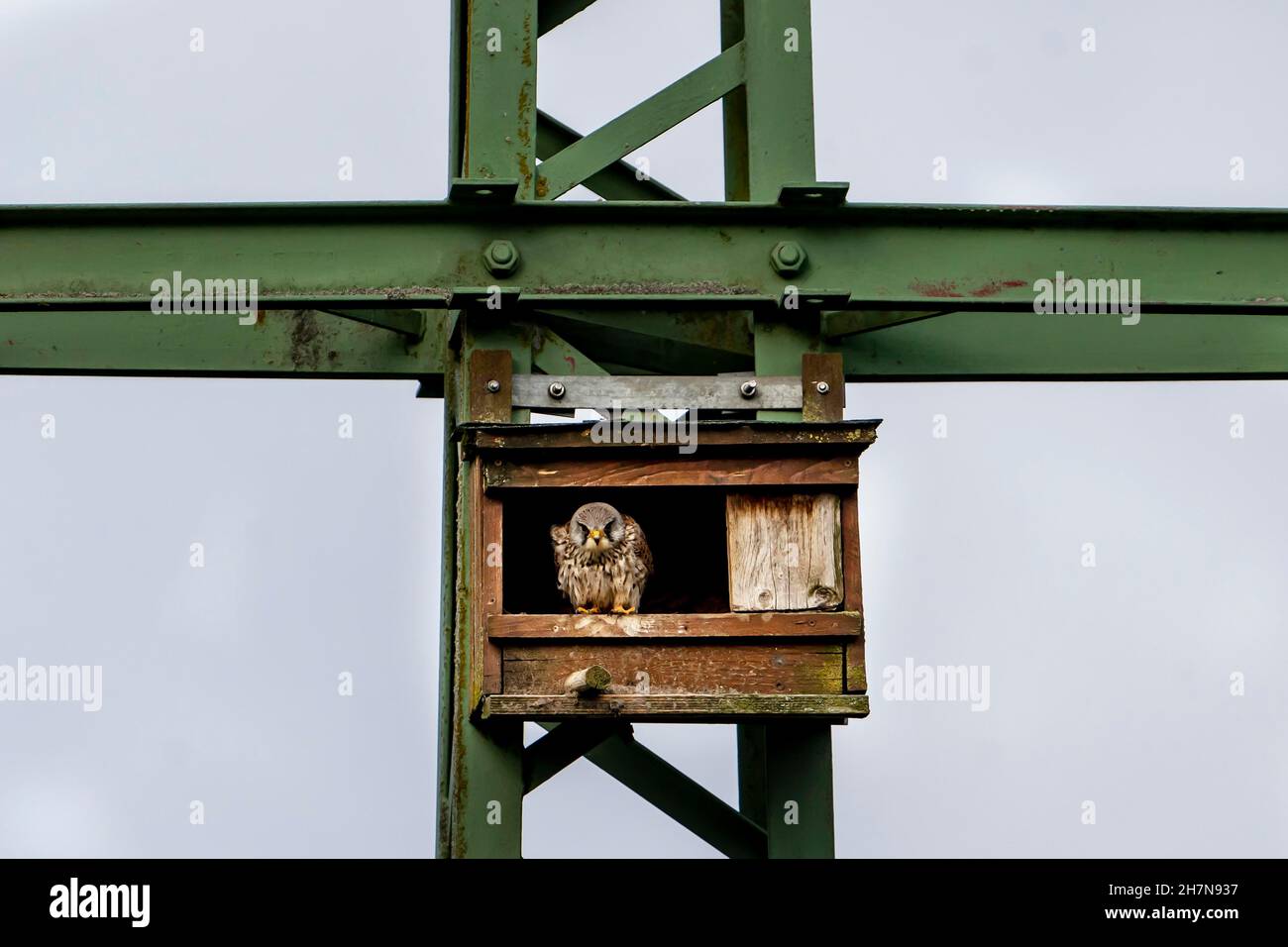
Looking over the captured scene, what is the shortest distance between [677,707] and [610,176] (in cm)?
289

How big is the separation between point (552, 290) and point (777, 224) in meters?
0.93

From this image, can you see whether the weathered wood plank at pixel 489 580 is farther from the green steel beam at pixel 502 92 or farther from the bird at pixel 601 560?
the green steel beam at pixel 502 92

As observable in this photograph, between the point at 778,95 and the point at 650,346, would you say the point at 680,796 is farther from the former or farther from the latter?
the point at 778,95

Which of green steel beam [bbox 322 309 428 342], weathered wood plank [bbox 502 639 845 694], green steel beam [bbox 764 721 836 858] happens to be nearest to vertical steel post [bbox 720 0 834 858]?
green steel beam [bbox 764 721 836 858]

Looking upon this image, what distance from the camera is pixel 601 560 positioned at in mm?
9711

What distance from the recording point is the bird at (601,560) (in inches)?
380

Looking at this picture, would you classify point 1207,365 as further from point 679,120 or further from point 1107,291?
point 679,120

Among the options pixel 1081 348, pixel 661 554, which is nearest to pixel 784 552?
pixel 661 554

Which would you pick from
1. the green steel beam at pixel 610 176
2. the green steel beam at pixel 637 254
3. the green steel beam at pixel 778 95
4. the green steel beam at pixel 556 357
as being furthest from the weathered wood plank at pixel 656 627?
the green steel beam at pixel 610 176

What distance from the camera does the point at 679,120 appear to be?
32.3ft

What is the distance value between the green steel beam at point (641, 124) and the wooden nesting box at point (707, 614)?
4.02 ft

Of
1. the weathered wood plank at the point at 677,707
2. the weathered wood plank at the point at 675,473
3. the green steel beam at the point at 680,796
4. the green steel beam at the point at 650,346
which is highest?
the green steel beam at the point at 650,346

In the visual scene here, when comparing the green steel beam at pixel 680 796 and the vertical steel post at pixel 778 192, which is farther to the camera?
the green steel beam at pixel 680 796

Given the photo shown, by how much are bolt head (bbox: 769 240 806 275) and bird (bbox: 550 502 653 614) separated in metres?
1.16
